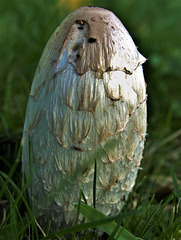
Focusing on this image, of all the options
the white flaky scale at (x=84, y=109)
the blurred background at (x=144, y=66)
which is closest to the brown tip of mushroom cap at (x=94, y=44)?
the white flaky scale at (x=84, y=109)

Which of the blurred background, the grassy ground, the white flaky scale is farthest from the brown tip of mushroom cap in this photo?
the blurred background

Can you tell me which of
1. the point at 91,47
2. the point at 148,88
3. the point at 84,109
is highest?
the point at 91,47

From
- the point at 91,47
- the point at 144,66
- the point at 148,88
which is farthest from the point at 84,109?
the point at 144,66

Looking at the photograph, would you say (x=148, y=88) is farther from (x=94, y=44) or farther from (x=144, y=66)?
(x=94, y=44)

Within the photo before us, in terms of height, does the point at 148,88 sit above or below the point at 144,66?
below

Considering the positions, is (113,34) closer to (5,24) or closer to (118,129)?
(118,129)

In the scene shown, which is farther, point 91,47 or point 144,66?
point 144,66

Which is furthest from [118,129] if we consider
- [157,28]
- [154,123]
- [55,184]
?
[157,28]
